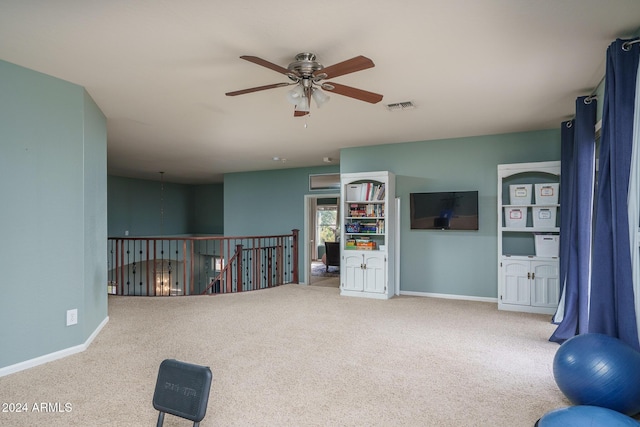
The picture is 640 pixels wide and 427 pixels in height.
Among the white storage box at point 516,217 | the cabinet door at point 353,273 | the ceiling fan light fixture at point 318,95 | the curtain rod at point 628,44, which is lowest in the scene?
the cabinet door at point 353,273

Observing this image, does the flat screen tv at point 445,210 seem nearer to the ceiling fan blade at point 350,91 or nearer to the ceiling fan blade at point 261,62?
the ceiling fan blade at point 350,91

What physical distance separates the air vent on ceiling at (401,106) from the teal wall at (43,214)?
322 centimetres

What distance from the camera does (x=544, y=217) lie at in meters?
4.96

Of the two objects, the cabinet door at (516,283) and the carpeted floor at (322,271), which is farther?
the carpeted floor at (322,271)

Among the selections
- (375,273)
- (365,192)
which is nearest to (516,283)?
(375,273)

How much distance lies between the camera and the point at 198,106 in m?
4.23

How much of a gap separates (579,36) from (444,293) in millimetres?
4052

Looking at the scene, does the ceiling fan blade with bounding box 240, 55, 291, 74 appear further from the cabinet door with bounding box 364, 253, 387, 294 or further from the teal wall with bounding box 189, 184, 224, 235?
the teal wall with bounding box 189, 184, 224, 235

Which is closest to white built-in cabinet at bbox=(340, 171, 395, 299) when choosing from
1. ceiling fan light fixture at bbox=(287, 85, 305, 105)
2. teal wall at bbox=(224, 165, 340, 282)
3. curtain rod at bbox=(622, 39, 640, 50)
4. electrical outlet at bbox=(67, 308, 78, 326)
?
teal wall at bbox=(224, 165, 340, 282)

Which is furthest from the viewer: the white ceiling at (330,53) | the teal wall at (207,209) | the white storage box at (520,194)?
the teal wall at (207,209)

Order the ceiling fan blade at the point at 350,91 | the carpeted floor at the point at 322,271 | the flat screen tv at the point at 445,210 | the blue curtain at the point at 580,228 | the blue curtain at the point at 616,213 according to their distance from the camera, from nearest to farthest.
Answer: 1. the blue curtain at the point at 616,213
2. the ceiling fan blade at the point at 350,91
3. the blue curtain at the point at 580,228
4. the flat screen tv at the point at 445,210
5. the carpeted floor at the point at 322,271

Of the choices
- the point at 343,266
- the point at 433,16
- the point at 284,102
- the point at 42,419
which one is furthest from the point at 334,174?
the point at 42,419

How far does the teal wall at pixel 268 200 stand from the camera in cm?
876

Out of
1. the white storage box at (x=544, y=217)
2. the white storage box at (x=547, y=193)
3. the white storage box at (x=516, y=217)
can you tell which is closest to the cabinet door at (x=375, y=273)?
the white storage box at (x=516, y=217)
